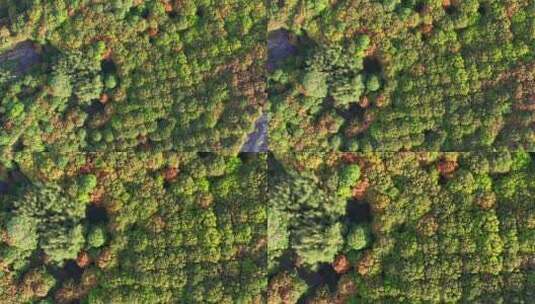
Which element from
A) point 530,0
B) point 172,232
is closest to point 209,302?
point 172,232

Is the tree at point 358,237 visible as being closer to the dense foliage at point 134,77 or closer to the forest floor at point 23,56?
the dense foliage at point 134,77

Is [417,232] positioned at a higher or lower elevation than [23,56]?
lower

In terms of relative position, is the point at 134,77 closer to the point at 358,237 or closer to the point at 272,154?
the point at 272,154

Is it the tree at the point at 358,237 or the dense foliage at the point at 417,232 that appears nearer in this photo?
the dense foliage at the point at 417,232

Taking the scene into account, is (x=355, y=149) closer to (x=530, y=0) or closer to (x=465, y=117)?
(x=465, y=117)

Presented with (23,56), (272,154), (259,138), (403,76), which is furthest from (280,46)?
(23,56)

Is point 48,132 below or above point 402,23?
below

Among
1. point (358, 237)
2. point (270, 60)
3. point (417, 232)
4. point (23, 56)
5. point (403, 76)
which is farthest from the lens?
point (23, 56)

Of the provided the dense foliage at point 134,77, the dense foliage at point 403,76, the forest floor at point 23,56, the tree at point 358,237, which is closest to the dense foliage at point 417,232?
the tree at point 358,237
